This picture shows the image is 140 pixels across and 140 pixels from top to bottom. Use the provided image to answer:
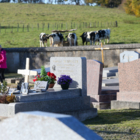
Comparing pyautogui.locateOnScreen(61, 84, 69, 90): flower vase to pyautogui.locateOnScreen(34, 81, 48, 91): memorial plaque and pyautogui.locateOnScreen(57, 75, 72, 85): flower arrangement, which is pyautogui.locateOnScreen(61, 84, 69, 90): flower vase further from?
pyautogui.locateOnScreen(34, 81, 48, 91): memorial plaque

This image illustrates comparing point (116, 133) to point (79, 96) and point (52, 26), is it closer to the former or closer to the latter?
point (79, 96)

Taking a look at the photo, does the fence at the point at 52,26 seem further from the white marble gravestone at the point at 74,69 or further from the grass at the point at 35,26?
the white marble gravestone at the point at 74,69

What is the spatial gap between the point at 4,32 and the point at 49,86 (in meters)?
29.6

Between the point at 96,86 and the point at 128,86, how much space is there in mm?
1023

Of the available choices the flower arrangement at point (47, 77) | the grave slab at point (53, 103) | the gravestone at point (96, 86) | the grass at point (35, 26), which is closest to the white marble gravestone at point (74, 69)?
the grave slab at point (53, 103)

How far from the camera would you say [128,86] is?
10148 millimetres

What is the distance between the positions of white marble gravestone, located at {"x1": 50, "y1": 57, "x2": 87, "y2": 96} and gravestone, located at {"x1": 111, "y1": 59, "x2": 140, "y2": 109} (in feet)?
5.48

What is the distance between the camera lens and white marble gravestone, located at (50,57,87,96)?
27.6 ft

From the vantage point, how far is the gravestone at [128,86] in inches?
384

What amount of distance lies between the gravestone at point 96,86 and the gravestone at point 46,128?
822 centimetres

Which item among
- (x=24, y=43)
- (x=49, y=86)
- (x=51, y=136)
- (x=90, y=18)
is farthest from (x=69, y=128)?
(x=90, y=18)

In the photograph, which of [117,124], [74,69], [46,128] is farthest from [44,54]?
[46,128]

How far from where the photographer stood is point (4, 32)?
36906 mm

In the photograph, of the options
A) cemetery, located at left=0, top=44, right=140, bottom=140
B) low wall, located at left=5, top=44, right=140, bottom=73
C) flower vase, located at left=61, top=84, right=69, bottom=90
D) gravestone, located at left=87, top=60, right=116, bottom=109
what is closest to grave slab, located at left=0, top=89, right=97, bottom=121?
cemetery, located at left=0, top=44, right=140, bottom=140
